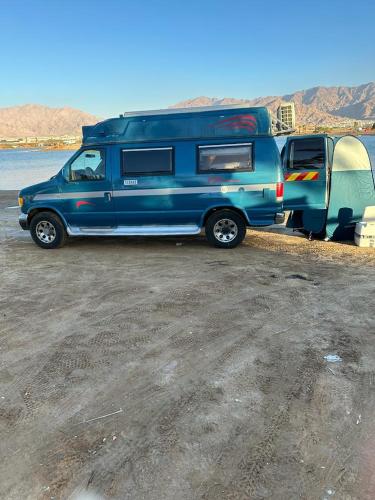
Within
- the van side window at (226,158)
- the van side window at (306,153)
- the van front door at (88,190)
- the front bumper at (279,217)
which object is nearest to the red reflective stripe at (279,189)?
the front bumper at (279,217)

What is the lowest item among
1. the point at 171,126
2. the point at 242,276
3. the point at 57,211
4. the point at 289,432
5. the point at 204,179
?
the point at 289,432

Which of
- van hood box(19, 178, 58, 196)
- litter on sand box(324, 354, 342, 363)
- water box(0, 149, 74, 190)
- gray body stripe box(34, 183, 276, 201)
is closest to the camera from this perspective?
litter on sand box(324, 354, 342, 363)

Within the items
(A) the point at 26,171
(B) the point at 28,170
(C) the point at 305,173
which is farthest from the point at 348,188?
(B) the point at 28,170

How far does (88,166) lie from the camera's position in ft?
28.0

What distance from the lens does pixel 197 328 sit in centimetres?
491

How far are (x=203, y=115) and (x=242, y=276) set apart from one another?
11.1 feet

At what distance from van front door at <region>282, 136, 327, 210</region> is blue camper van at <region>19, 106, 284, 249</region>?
1.09 m

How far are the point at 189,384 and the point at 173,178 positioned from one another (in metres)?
5.19

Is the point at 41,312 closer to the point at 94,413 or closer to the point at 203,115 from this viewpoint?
the point at 94,413

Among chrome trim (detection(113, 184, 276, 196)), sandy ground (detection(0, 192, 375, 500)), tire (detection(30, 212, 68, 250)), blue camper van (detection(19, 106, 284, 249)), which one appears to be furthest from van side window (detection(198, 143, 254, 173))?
tire (detection(30, 212, 68, 250))

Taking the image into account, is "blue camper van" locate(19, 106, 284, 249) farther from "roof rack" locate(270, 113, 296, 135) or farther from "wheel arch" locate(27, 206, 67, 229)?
"roof rack" locate(270, 113, 296, 135)

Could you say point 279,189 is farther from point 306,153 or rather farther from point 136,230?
point 136,230

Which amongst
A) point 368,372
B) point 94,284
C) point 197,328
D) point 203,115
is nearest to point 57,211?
point 94,284

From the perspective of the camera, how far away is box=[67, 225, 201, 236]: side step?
838 centimetres
